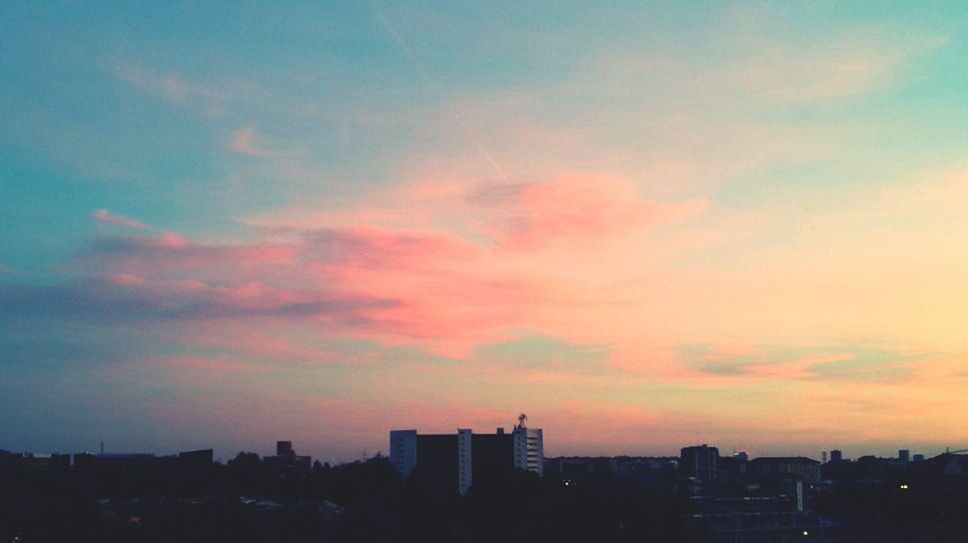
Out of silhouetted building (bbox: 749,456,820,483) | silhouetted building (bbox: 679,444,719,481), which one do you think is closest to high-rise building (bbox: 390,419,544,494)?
silhouetted building (bbox: 679,444,719,481)

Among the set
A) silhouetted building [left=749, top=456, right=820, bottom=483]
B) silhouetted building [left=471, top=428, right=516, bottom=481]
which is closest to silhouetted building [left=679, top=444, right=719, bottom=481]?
silhouetted building [left=749, top=456, right=820, bottom=483]

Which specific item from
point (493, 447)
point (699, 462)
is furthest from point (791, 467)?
point (493, 447)

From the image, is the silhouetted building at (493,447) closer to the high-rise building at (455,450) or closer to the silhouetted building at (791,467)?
the high-rise building at (455,450)

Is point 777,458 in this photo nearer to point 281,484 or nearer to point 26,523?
point 281,484

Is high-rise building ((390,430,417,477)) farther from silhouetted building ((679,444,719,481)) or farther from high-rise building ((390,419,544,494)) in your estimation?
silhouetted building ((679,444,719,481))

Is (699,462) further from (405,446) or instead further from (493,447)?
(405,446)

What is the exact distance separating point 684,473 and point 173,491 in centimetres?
6463

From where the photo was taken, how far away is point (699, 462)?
143 metres

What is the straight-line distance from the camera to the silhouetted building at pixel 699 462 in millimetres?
137762

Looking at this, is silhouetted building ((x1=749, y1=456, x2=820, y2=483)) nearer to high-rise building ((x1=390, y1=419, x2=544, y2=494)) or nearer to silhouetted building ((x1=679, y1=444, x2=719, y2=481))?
silhouetted building ((x1=679, y1=444, x2=719, y2=481))

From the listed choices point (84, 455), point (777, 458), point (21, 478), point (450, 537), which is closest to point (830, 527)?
point (450, 537)

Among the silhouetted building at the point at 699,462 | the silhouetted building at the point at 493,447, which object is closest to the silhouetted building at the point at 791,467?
the silhouetted building at the point at 699,462

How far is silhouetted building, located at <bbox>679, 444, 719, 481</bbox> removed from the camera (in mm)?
137762

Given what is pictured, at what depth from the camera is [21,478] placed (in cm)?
8394
